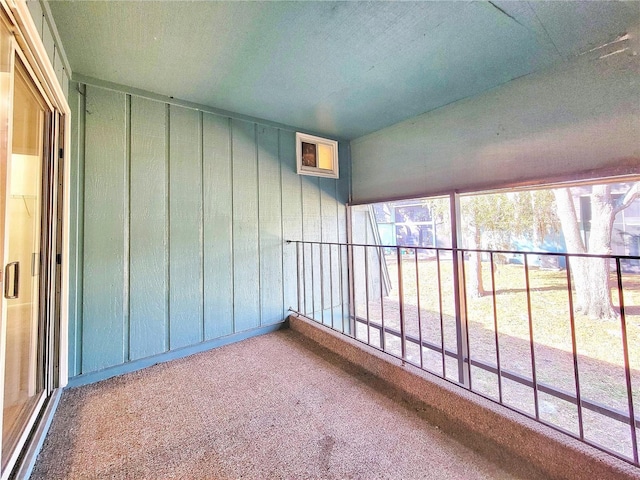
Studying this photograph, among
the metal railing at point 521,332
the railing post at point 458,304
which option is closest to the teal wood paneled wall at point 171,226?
the metal railing at point 521,332

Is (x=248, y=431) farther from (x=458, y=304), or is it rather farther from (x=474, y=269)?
(x=474, y=269)

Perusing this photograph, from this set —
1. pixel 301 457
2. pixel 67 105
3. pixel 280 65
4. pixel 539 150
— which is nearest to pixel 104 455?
pixel 301 457

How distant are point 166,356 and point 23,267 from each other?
123cm

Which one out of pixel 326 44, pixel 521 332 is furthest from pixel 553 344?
pixel 326 44

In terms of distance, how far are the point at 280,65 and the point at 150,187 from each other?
1444mm

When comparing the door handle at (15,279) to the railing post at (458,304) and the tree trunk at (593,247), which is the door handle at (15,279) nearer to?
the railing post at (458,304)

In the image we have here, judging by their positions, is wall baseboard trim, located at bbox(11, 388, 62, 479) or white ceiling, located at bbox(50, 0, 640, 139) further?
white ceiling, located at bbox(50, 0, 640, 139)

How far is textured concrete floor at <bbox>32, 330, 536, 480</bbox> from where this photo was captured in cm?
119

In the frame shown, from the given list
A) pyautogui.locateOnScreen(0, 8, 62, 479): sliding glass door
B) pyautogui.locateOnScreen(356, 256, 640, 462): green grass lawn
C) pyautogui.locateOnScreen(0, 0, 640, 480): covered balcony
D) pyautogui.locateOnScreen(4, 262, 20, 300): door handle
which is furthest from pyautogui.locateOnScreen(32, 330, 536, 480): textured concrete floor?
pyautogui.locateOnScreen(4, 262, 20, 300): door handle

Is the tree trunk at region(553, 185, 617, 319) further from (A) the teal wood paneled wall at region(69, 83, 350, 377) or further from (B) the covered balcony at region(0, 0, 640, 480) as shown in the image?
(A) the teal wood paneled wall at region(69, 83, 350, 377)

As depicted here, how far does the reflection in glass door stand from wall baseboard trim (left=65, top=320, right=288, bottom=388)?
366 mm

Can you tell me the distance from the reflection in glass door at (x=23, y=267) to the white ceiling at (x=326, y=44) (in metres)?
0.60

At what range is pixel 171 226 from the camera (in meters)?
2.31

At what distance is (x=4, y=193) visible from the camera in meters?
1.03
